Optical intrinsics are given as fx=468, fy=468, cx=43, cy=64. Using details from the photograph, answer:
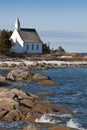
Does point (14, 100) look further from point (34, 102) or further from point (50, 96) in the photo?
point (50, 96)

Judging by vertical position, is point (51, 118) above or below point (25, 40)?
below

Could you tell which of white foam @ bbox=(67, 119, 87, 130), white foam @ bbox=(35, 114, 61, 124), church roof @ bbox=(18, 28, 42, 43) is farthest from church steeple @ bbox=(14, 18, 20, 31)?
white foam @ bbox=(67, 119, 87, 130)

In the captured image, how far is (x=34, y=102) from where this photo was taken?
29.9 m

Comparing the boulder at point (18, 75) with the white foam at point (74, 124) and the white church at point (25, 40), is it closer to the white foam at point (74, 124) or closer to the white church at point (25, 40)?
the white foam at point (74, 124)

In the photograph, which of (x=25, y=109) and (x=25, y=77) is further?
(x=25, y=77)

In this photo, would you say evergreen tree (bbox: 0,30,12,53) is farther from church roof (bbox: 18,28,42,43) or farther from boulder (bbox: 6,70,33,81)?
boulder (bbox: 6,70,33,81)

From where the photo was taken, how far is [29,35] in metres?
109

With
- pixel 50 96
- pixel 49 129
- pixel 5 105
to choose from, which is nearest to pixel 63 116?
pixel 5 105

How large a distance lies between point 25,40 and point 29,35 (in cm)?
242

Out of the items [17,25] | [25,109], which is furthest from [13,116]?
[17,25]

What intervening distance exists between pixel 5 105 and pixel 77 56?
7698cm

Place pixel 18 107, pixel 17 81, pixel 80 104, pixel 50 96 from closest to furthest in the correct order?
pixel 18 107
pixel 80 104
pixel 50 96
pixel 17 81

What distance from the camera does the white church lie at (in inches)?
4186

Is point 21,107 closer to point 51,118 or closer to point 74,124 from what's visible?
point 51,118
